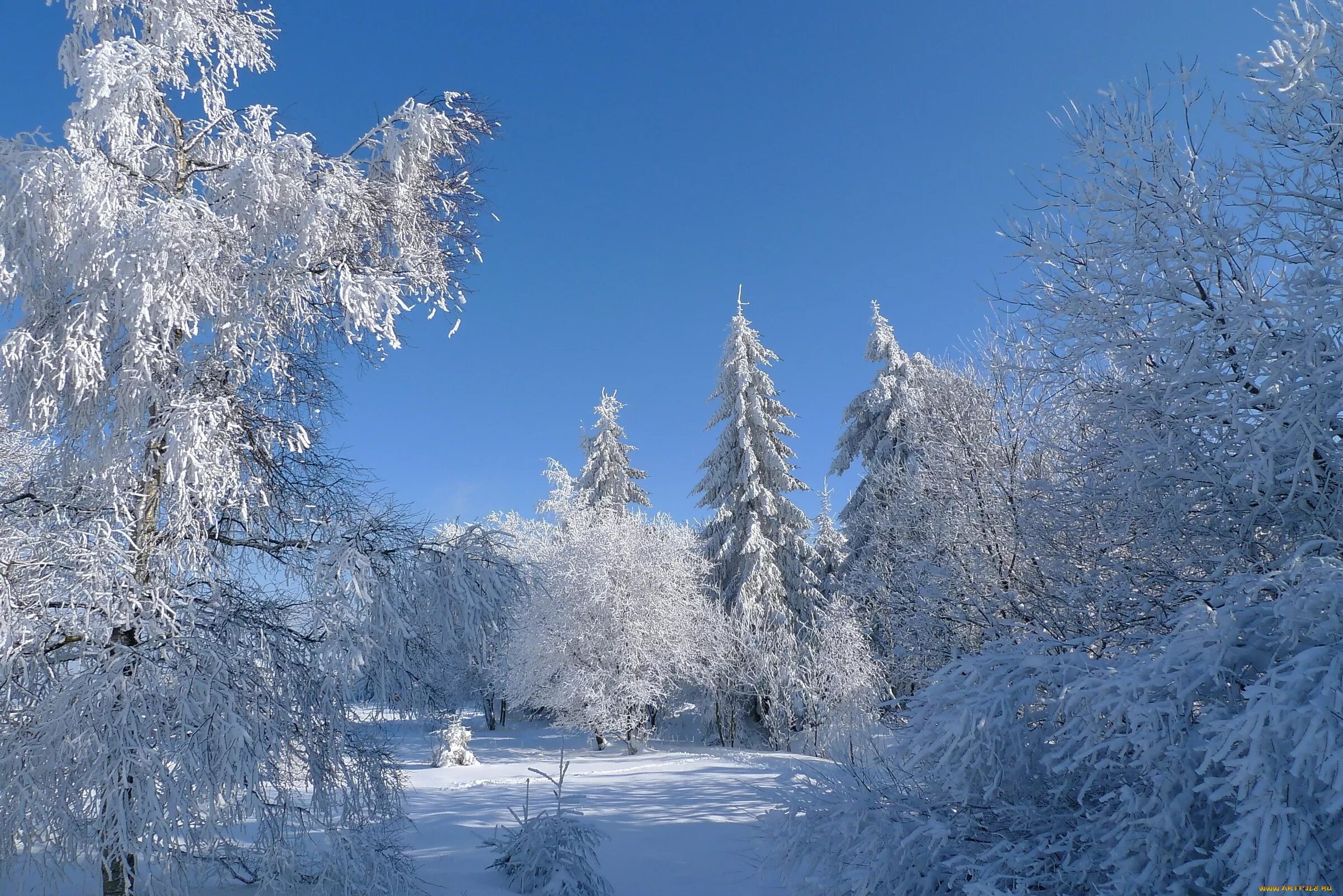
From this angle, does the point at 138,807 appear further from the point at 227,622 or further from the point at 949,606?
the point at 949,606

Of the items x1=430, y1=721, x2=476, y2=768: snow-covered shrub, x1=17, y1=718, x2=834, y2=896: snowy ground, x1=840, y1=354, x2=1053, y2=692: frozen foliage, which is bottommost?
x1=430, y1=721, x2=476, y2=768: snow-covered shrub

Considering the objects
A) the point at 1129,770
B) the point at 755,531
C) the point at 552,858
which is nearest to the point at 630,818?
the point at 552,858

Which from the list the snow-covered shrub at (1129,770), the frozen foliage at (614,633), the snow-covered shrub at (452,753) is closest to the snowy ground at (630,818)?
the snow-covered shrub at (452,753)

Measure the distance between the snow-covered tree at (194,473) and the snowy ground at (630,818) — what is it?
926 millimetres

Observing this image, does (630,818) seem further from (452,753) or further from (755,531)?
(755,531)

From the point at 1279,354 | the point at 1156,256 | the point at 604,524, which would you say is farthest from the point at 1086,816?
the point at 604,524

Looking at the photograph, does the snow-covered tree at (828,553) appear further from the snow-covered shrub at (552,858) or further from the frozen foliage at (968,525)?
the snow-covered shrub at (552,858)

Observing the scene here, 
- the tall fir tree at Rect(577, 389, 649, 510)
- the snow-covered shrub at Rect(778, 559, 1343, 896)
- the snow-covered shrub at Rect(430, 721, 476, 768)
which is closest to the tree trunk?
the snow-covered shrub at Rect(778, 559, 1343, 896)

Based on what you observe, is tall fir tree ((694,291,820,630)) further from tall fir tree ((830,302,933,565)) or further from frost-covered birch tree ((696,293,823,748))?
tall fir tree ((830,302,933,565))

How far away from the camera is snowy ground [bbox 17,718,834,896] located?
265 inches

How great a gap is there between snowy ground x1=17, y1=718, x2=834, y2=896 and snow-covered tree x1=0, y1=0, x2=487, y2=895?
3.04ft

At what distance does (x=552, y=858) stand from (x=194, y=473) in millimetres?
4502

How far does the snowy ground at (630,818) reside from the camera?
6723mm

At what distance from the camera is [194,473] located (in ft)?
15.7
